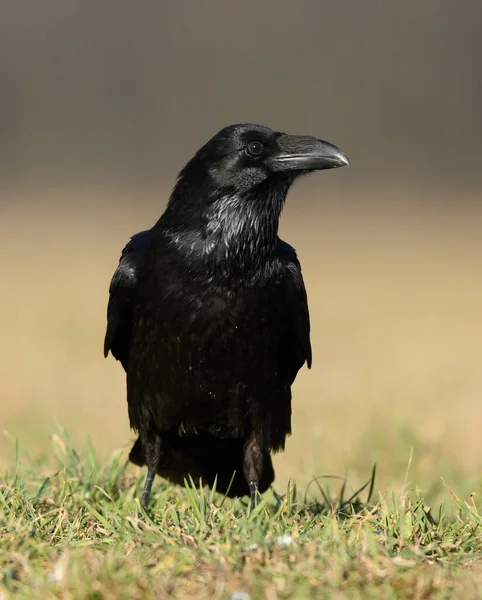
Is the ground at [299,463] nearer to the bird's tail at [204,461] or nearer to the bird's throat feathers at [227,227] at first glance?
the bird's tail at [204,461]

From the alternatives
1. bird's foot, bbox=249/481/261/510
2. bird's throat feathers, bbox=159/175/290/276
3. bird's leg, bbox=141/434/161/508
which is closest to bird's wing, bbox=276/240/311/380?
bird's throat feathers, bbox=159/175/290/276

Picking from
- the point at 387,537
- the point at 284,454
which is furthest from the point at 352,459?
the point at 387,537

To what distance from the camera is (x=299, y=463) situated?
6938mm

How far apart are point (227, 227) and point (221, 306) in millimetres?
374

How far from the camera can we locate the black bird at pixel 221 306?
16.4 ft

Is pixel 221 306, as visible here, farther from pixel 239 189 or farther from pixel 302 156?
pixel 302 156

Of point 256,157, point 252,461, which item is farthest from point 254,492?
point 256,157

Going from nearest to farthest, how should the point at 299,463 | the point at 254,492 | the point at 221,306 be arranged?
1. the point at 221,306
2. the point at 254,492
3. the point at 299,463

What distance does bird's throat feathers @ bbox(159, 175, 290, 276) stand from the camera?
5027mm

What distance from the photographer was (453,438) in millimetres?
7312

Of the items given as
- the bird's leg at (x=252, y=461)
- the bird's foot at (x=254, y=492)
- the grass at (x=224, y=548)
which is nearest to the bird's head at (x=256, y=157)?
the bird's leg at (x=252, y=461)

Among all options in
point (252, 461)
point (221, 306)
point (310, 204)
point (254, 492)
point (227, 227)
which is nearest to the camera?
point (221, 306)

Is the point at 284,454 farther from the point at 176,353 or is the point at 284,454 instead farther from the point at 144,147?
the point at 144,147

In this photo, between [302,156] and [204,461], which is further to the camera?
[204,461]
